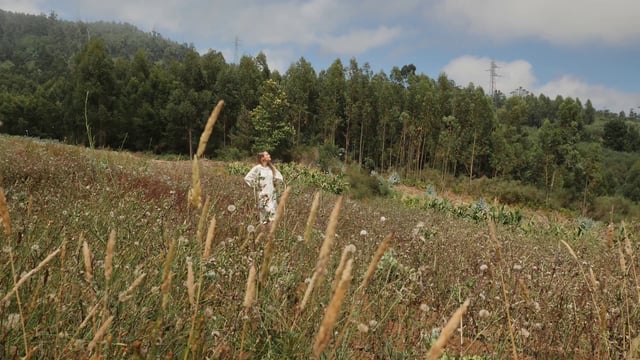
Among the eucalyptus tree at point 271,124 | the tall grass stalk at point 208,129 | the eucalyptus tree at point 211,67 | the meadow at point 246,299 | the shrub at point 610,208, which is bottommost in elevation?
the shrub at point 610,208

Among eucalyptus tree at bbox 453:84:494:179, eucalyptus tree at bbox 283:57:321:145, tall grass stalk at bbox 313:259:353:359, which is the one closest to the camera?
tall grass stalk at bbox 313:259:353:359

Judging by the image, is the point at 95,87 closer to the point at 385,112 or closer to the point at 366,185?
the point at 385,112

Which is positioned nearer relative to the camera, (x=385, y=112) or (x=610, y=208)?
(x=610, y=208)

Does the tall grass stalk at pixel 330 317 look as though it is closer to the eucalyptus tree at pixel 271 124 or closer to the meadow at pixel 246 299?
the meadow at pixel 246 299

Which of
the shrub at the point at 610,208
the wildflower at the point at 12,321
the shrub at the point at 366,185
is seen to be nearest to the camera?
the wildflower at the point at 12,321

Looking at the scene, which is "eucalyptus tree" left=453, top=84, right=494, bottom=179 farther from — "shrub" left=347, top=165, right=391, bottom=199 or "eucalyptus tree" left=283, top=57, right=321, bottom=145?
"shrub" left=347, top=165, right=391, bottom=199

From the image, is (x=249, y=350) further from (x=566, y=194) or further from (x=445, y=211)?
(x=566, y=194)

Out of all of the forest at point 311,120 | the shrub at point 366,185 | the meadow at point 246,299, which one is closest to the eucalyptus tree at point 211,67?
the forest at point 311,120

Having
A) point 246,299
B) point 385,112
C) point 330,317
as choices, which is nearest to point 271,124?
point 385,112

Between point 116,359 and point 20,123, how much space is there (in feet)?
188

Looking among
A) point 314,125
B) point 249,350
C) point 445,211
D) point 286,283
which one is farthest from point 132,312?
point 314,125

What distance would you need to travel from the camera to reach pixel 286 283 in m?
2.31

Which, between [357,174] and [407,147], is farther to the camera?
[407,147]

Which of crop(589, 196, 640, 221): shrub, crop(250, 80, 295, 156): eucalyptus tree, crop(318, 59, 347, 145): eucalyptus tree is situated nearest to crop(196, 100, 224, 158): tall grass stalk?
crop(589, 196, 640, 221): shrub
